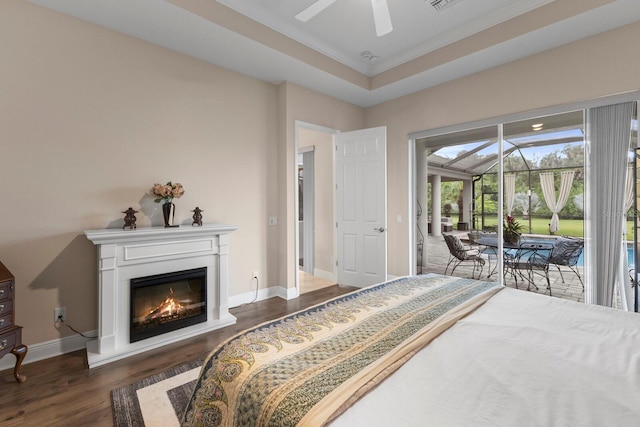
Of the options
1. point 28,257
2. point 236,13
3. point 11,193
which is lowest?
point 28,257

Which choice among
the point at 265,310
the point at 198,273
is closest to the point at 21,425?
the point at 198,273

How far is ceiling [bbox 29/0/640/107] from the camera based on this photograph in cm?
261

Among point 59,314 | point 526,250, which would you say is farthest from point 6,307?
point 526,250

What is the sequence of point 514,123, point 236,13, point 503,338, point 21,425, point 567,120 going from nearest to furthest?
point 503,338 < point 21,425 < point 236,13 < point 567,120 < point 514,123

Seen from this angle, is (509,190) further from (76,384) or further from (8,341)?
(8,341)

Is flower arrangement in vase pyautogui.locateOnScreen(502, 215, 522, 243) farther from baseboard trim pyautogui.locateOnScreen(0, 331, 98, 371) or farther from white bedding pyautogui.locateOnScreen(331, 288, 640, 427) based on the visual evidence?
baseboard trim pyautogui.locateOnScreen(0, 331, 98, 371)

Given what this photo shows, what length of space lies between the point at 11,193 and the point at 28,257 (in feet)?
1.75

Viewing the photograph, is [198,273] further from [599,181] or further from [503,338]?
[599,181]

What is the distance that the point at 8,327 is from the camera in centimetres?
207

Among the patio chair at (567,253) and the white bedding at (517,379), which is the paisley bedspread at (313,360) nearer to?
the white bedding at (517,379)

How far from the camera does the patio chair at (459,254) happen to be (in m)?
4.01

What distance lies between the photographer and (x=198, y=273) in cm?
301

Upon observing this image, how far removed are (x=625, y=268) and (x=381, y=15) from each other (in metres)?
3.32

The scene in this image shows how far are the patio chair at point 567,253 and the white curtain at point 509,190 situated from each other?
62 centimetres
